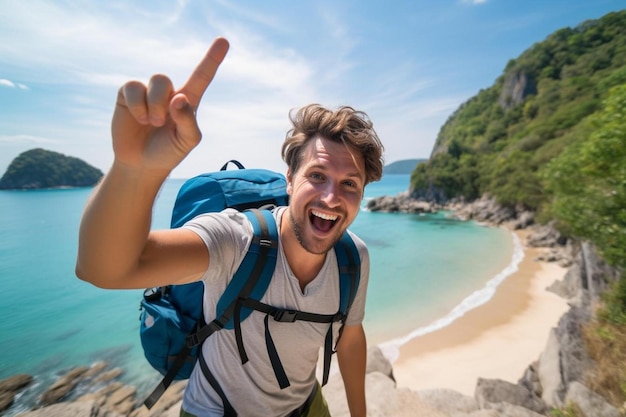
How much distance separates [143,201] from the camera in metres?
1.01

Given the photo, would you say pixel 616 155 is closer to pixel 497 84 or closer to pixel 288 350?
pixel 288 350

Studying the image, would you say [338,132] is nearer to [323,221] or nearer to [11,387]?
[323,221]

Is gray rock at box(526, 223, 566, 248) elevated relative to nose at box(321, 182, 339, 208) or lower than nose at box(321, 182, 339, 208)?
lower

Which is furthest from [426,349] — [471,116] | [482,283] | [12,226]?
[471,116]

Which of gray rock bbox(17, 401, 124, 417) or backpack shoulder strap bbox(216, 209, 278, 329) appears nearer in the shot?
backpack shoulder strap bbox(216, 209, 278, 329)

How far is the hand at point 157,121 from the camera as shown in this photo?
0.91m

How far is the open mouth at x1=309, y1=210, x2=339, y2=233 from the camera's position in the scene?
72.7 inches

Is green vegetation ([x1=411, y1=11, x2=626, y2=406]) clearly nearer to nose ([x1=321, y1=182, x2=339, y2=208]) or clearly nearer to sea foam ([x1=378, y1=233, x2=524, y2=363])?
sea foam ([x1=378, y1=233, x2=524, y2=363])

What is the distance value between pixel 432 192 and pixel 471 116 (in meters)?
54.8

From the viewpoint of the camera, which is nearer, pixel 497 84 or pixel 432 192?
pixel 432 192

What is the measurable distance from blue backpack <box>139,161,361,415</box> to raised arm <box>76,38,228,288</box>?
620 mm

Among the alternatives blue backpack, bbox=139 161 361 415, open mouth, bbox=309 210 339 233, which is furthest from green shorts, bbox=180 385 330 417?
open mouth, bbox=309 210 339 233

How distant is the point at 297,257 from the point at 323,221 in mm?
302

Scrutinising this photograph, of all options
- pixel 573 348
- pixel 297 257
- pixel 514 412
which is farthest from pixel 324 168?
pixel 573 348
